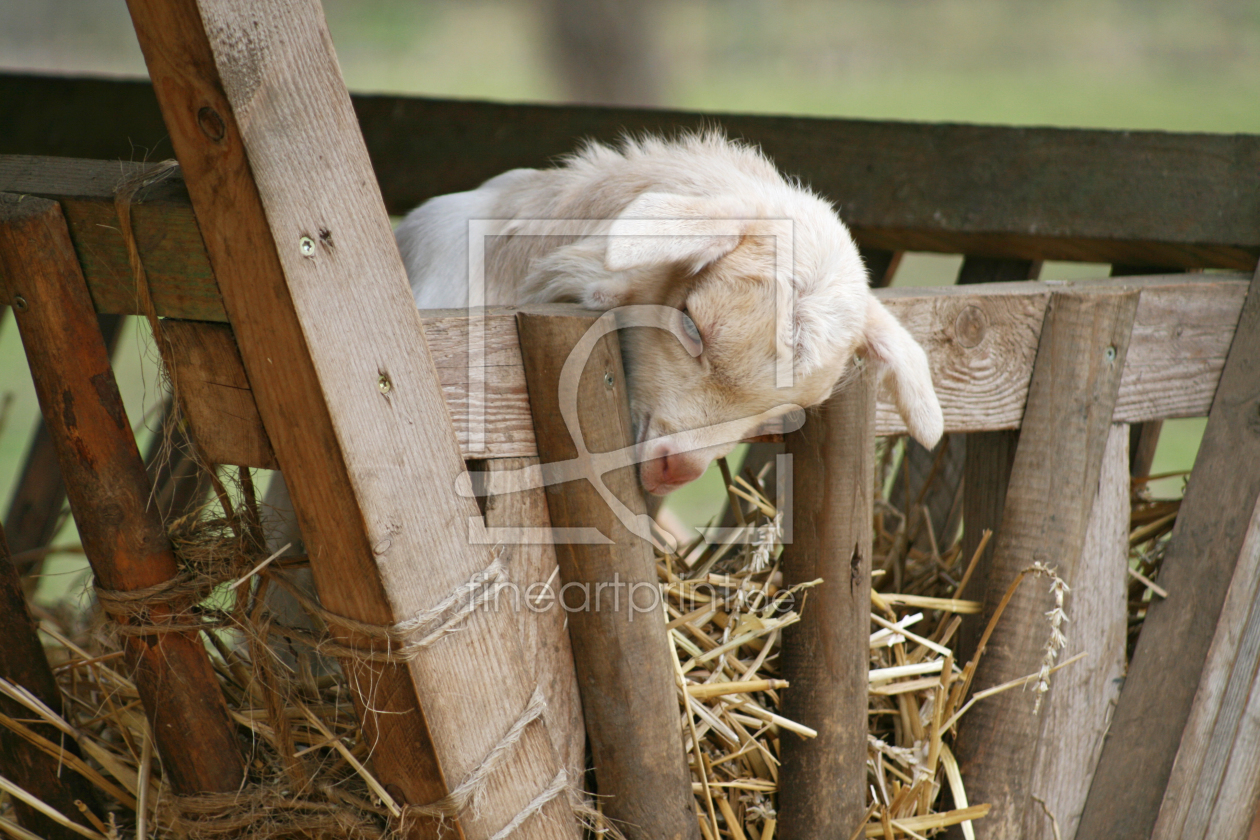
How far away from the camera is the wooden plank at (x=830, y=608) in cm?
179

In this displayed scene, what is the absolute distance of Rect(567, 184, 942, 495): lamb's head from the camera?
5.57 feet

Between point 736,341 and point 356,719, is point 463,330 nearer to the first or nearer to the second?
point 736,341

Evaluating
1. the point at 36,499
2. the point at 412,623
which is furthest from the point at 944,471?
the point at 36,499

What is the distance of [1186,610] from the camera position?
2.18 meters

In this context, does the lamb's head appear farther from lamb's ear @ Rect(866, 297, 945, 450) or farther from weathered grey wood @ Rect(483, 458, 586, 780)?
weathered grey wood @ Rect(483, 458, 586, 780)

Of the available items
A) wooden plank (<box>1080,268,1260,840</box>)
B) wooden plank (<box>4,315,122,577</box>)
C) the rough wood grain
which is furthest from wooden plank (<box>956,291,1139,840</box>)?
wooden plank (<box>4,315,122,577</box>)

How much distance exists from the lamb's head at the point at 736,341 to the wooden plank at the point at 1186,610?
0.84m

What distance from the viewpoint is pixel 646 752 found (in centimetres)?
163

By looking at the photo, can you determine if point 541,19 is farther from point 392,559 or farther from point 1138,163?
point 392,559

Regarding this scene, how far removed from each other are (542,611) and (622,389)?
0.37 metres

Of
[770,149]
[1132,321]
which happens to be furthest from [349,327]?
[770,149]

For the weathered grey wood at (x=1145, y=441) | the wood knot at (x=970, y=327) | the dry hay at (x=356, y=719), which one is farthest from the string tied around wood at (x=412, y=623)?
the weathered grey wood at (x=1145, y=441)

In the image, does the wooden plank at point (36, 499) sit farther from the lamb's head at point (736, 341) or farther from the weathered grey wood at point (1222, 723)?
the weathered grey wood at point (1222, 723)

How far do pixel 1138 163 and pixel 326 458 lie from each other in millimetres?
2306
